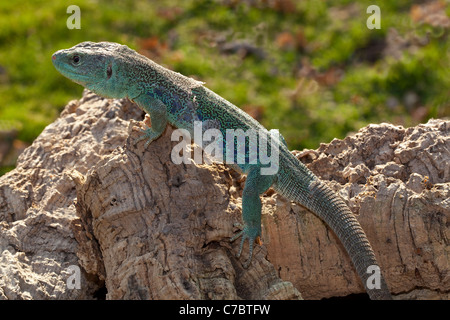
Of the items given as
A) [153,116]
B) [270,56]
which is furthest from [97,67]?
[270,56]

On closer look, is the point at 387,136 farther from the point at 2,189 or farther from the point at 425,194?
the point at 2,189

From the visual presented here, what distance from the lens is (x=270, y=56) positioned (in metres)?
9.57

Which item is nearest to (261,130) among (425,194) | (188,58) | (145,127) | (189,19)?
(145,127)

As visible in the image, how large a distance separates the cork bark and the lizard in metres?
0.15

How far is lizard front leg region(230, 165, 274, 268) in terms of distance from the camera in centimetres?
479

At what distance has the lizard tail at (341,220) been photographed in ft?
15.5

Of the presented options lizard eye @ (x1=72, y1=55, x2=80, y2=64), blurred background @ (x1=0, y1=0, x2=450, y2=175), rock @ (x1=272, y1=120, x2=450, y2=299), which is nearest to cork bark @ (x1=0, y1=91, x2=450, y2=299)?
rock @ (x1=272, y1=120, x2=450, y2=299)

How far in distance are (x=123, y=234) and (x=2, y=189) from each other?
61.6 inches

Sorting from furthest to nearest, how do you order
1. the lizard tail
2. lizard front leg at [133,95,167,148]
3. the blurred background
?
the blurred background, lizard front leg at [133,95,167,148], the lizard tail

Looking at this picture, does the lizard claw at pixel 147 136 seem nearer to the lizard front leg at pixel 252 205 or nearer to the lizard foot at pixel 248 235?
the lizard front leg at pixel 252 205

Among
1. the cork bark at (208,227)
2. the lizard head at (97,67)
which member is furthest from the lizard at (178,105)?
the cork bark at (208,227)

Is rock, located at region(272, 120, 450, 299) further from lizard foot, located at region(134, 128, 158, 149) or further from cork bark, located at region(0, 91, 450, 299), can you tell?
lizard foot, located at region(134, 128, 158, 149)

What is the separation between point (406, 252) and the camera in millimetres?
4910

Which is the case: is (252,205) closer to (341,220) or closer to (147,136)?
(341,220)
